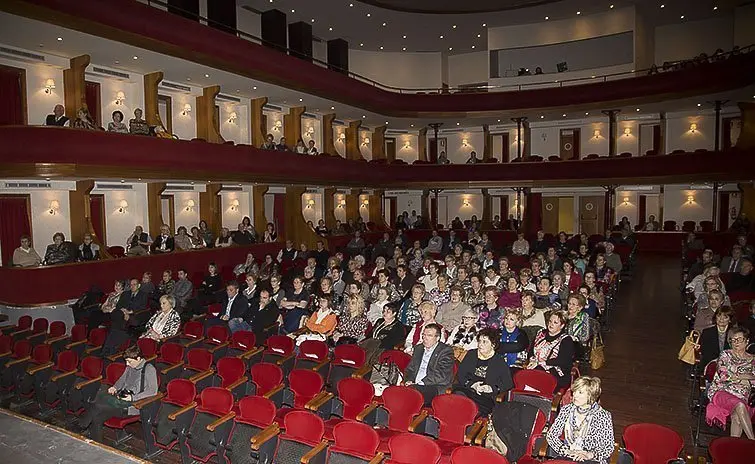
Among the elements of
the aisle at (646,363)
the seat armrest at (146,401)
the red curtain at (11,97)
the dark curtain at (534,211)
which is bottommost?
the aisle at (646,363)

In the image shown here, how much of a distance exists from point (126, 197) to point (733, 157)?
66.2 ft

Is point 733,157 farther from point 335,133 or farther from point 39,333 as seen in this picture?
point 39,333

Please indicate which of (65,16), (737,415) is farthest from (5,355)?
(737,415)

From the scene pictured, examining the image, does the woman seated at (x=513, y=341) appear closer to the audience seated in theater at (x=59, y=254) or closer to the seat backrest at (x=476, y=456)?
the seat backrest at (x=476, y=456)

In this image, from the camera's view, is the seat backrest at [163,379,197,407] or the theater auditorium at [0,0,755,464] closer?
the theater auditorium at [0,0,755,464]

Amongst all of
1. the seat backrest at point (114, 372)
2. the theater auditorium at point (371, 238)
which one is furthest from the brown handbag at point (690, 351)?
the seat backrest at point (114, 372)

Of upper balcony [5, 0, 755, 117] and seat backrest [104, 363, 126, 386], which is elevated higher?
upper balcony [5, 0, 755, 117]

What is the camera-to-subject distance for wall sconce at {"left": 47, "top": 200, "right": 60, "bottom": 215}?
541 inches

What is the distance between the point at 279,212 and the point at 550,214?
13.5 meters

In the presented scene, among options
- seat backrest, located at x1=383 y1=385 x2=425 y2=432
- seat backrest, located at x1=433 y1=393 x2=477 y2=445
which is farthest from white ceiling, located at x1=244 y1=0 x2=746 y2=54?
seat backrest, located at x1=433 y1=393 x2=477 y2=445

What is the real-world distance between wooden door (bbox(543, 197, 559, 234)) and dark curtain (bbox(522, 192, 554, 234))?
0.25 m

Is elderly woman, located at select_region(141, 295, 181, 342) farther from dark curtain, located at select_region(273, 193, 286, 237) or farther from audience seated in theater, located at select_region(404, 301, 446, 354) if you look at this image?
dark curtain, located at select_region(273, 193, 286, 237)

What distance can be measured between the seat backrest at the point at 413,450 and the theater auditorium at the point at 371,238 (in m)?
0.03

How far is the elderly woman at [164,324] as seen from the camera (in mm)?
8469
